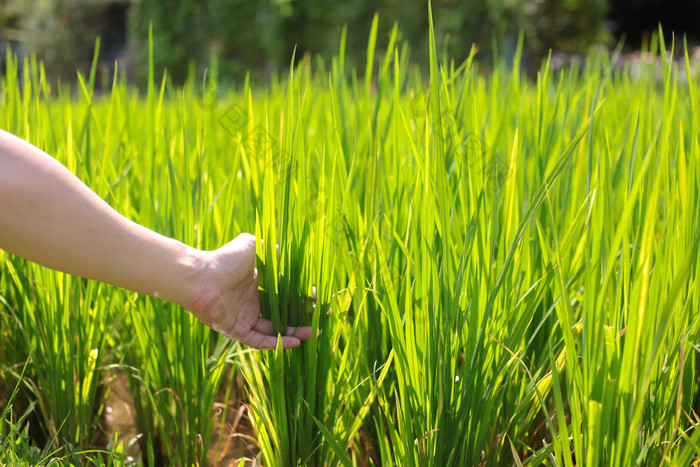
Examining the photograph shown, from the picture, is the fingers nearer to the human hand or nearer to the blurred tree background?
the human hand

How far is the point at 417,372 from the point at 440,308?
92mm

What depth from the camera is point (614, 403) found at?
0.63 m

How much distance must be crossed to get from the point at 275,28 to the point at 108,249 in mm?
7828

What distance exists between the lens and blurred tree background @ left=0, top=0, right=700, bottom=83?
23.1 ft

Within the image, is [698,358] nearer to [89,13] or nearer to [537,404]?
[537,404]

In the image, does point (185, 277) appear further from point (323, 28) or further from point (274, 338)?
point (323, 28)

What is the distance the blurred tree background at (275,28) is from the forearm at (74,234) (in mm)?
5154

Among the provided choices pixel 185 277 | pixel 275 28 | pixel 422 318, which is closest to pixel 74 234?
pixel 185 277

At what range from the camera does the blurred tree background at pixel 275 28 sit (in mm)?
7047

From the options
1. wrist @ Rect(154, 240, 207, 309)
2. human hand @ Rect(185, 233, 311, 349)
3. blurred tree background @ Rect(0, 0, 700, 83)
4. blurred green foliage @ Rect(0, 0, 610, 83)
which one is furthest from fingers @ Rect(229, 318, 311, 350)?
blurred green foliage @ Rect(0, 0, 610, 83)

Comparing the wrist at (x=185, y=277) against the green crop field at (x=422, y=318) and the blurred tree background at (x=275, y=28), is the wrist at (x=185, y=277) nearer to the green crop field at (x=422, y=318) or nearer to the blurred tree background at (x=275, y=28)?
the green crop field at (x=422, y=318)

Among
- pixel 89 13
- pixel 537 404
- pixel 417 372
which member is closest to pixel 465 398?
pixel 417 372

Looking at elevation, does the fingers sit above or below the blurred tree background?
below

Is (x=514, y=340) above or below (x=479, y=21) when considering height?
below
